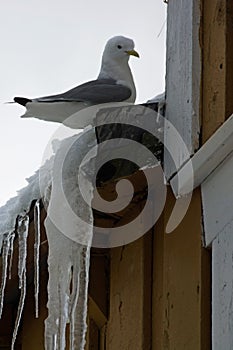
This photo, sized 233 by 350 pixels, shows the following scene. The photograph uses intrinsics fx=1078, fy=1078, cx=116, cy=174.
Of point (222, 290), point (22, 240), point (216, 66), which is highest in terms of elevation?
point (216, 66)

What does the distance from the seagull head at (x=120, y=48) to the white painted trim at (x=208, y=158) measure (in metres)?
1.22

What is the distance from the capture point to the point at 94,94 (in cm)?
329

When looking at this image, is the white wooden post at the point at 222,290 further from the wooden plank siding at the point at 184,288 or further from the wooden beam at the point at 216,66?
the wooden beam at the point at 216,66

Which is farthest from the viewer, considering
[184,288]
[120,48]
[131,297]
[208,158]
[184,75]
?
[120,48]

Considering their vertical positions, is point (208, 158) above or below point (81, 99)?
below

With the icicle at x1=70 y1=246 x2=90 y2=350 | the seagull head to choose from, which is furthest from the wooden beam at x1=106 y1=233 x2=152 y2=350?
the seagull head

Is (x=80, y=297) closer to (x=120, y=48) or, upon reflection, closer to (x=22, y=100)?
(x=22, y=100)

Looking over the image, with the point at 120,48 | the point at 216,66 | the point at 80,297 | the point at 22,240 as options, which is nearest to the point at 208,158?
the point at 216,66

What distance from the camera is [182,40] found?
301 cm

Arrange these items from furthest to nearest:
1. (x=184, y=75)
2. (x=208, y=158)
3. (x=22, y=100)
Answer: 1. (x=22, y=100)
2. (x=184, y=75)
3. (x=208, y=158)

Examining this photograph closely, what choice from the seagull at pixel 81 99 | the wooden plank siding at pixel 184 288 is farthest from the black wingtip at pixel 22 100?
the wooden plank siding at pixel 184 288

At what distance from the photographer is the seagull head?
3.97 m

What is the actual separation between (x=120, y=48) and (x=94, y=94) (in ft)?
2.62

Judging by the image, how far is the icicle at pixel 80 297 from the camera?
3049 mm
